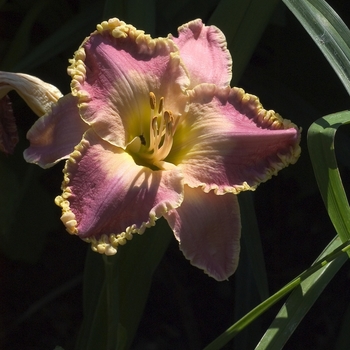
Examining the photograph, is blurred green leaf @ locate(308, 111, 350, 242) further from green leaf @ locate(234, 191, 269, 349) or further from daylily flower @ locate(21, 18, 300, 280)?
green leaf @ locate(234, 191, 269, 349)

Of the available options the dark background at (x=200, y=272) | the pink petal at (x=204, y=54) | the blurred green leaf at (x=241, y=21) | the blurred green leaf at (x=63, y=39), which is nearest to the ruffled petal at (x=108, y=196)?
the pink petal at (x=204, y=54)

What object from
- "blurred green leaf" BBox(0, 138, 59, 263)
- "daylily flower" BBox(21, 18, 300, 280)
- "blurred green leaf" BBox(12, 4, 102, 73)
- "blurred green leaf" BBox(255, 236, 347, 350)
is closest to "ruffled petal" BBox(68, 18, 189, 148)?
"daylily flower" BBox(21, 18, 300, 280)

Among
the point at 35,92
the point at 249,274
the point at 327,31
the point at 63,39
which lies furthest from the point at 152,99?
the point at 249,274

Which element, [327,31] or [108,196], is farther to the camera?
[327,31]

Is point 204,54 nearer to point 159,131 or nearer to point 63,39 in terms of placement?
point 159,131

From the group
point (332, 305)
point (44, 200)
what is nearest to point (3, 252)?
point (44, 200)

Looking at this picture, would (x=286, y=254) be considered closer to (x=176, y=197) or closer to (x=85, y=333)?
(x=85, y=333)

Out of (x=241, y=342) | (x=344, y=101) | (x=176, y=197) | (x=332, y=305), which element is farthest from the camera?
(x=332, y=305)
